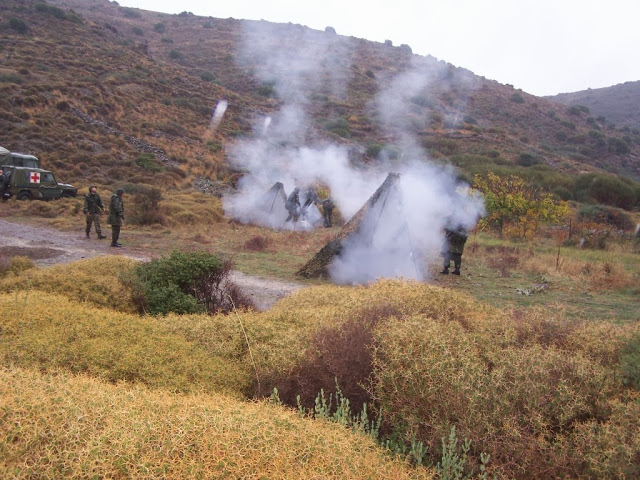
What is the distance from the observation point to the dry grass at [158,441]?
7.22ft

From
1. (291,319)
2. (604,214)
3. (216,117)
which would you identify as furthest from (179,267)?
(216,117)

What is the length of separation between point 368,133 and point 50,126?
2633cm

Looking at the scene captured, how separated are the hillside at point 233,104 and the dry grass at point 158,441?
84.3 feet

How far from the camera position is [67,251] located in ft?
40.1

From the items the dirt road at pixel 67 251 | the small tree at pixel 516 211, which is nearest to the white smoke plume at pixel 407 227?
the dirt road at pixel 67 251

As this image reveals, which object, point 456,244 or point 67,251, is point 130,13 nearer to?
point 67,251

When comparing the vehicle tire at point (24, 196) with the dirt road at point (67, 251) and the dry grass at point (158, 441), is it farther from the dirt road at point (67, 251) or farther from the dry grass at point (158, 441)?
the dry grass at point (158, 441)

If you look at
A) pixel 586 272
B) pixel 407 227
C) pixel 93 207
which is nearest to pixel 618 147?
pixel 586 272

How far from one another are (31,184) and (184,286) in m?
19.1

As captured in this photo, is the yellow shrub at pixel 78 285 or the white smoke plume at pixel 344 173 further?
the white smoke plume at pixel 344 173

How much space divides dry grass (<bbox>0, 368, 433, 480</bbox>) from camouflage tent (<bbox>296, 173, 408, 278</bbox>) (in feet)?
24.4

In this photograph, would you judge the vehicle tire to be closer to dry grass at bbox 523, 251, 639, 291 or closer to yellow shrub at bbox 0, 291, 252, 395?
yellow shrub at bbox 0, 291, 252, 395

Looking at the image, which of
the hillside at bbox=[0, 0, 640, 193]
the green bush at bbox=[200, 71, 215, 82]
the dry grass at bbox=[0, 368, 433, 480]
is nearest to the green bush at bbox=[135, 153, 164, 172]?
the hillside at bbox=[0, 0, 640, 193]

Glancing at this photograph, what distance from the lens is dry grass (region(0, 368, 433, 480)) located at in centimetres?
220
